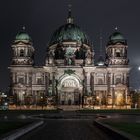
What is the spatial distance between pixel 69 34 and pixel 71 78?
2052 centimetres

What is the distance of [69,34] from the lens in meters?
172

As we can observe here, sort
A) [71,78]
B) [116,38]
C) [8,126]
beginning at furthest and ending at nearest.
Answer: [116,38]
[71,78]
[8,126]

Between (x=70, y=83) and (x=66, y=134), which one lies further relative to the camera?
(x=70, y=83)

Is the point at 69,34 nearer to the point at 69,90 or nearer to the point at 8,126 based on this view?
the point at 69,90

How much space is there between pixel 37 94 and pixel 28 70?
27.2ft

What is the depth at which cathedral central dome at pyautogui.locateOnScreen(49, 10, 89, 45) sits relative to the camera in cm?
17150

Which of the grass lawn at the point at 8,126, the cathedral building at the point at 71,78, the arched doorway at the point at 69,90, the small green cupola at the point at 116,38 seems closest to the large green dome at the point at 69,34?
the cathedral building at the point at 71,78

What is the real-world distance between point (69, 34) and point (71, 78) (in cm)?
2052

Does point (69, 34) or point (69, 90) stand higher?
point (69, 34)

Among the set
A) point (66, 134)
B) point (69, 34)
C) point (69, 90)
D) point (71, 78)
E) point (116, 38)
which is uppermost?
point (69, 34)

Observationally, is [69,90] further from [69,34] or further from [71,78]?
[69,34]

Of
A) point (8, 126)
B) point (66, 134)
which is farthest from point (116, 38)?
point (66, 134)

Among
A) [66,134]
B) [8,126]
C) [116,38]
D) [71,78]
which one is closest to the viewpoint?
[66,134]

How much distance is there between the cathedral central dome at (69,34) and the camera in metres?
172
